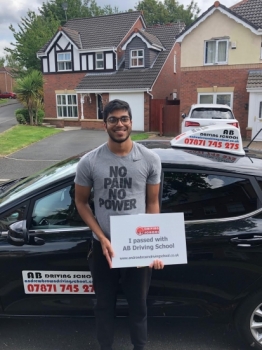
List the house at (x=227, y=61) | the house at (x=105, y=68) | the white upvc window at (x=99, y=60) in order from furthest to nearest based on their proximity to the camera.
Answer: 1. the white upvc window at (x=99, y=60)
2. the house at (x=105, y=68)
3. the house at (x=227, y=61)

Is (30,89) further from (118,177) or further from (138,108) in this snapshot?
(118,177)

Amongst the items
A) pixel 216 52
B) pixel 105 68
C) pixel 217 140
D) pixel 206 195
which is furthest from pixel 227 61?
pixel 206 195

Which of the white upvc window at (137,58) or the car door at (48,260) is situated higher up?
the white upvc window at (137,58)

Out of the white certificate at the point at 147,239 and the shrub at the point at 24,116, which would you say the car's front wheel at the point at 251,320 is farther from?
the shrub at the point at 24,116

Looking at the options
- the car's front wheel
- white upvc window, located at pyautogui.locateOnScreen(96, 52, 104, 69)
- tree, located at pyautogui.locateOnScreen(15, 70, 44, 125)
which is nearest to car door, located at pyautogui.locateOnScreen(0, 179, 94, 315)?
the car's front wheel

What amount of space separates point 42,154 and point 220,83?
33.2 feet

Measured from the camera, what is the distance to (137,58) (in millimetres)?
21844

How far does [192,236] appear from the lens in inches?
92.9

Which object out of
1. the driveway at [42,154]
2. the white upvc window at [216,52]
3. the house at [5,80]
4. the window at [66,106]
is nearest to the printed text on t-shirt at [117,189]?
the driveway at [42,154]

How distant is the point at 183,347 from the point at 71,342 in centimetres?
89

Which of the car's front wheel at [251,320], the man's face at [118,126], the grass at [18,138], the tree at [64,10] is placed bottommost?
the grass at [18,138]

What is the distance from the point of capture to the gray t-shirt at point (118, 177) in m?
2.01

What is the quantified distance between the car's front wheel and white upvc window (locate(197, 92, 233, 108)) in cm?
1588

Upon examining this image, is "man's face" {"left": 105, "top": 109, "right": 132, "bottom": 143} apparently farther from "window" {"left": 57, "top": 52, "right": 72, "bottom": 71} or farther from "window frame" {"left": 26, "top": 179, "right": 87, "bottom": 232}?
"window" {"left": 57, "top": 52, "right": 72, "bottom": 71}
